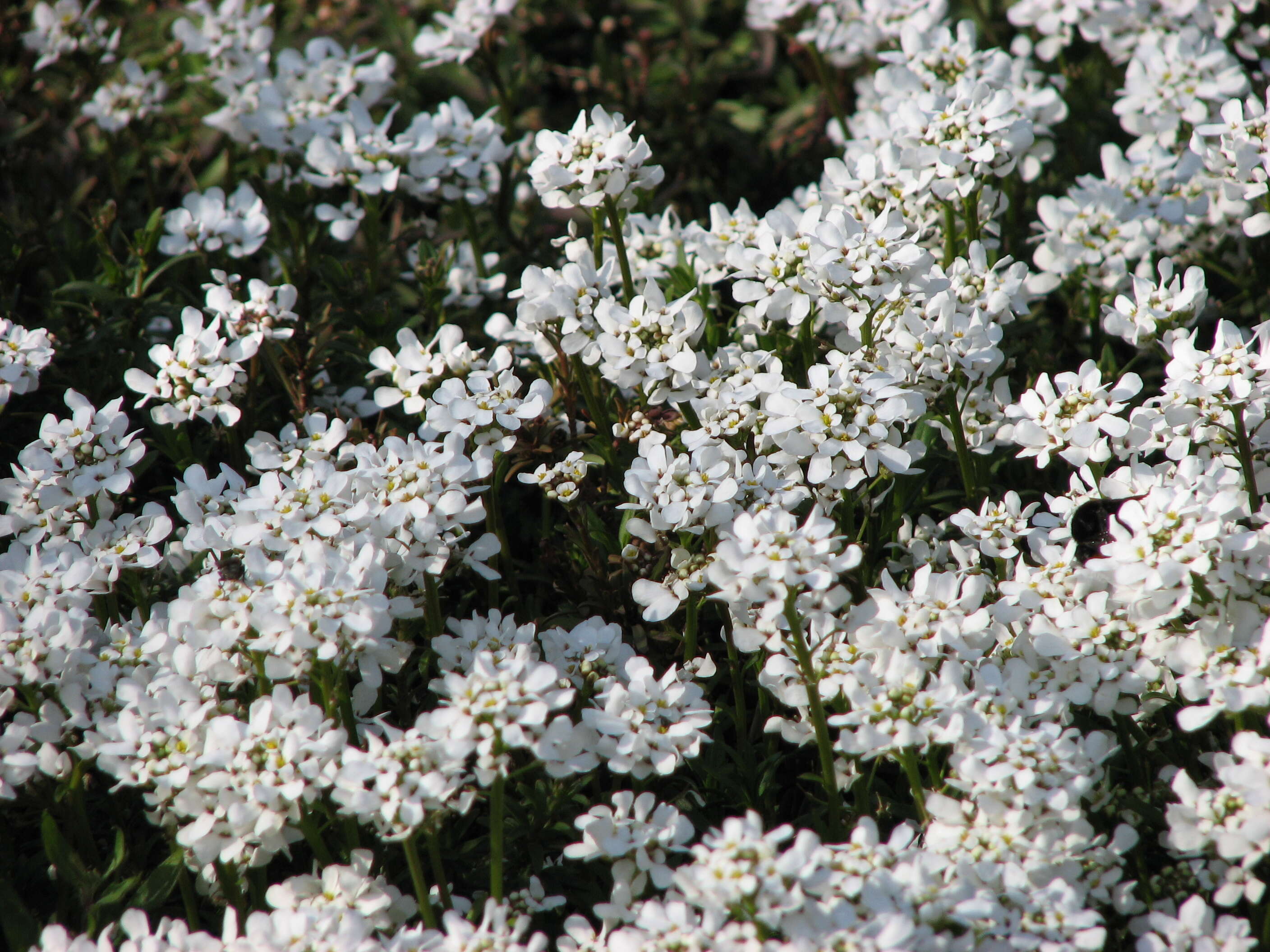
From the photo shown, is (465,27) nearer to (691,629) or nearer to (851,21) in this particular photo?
(851,21)

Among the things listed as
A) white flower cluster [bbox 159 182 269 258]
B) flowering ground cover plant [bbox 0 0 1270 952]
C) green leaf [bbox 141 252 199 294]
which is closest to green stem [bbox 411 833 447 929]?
flowering ground cover plant [bbox 0 0 1270 952]

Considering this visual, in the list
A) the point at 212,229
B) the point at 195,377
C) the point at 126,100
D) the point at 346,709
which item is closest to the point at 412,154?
the point at 212,229

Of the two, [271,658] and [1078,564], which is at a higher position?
[271,658]

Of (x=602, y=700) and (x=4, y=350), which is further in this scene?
(x=4, y=350)

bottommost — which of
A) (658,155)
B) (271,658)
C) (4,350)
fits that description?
(658,155)

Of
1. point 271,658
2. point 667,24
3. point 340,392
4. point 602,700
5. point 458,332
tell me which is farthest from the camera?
point 667,24

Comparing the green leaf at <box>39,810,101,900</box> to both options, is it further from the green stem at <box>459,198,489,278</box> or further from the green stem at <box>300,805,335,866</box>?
the green stem at <box>459,198,489,278</box>

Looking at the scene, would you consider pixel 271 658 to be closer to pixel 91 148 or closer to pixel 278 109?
pixel 278 109

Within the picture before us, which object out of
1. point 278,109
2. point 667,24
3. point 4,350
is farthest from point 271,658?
point 667,24

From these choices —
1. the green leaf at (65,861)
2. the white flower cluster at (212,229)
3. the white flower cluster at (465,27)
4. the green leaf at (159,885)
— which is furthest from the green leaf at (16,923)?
the white flower cluster at (465,27)
